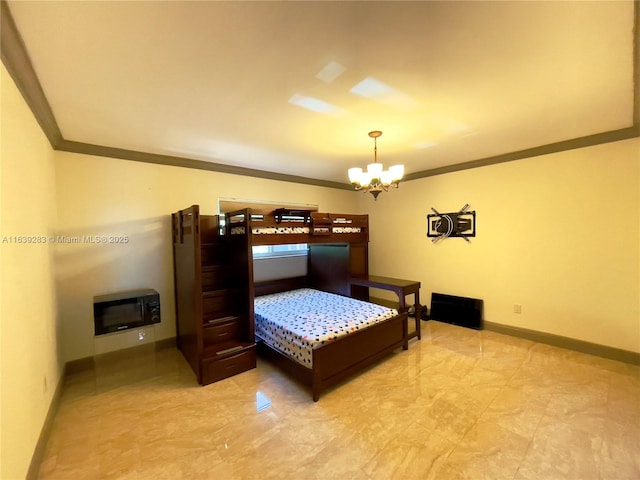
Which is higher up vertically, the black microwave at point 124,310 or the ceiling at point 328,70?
the ceiling at point 328,70

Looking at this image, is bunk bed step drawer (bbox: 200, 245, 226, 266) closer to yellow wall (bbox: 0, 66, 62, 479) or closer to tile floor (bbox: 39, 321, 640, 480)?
tile floor (bbox: 39, 321, 640, 480)

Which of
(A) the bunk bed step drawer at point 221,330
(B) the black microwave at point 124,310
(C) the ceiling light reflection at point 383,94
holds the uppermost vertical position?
(C) the ceiling light reflection at point 383,94

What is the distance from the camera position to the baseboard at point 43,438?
160 cm

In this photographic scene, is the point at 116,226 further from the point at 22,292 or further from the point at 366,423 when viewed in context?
the point at 366,423

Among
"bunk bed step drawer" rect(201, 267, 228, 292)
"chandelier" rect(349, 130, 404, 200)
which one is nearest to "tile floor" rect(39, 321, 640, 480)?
"bunk bed step drawer" rect(201, 267, 228, 292)

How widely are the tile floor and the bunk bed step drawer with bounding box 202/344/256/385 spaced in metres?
0.10

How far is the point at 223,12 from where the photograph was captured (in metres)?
1.26

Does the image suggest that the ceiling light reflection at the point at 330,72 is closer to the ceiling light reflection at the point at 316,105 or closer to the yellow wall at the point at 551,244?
the ceiling light reflection at the point at 316,105

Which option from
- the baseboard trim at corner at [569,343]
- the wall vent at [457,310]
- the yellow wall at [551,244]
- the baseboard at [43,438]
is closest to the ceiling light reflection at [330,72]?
the baseboard at [43,438]

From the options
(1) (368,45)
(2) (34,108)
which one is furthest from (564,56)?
(2) (34,108)

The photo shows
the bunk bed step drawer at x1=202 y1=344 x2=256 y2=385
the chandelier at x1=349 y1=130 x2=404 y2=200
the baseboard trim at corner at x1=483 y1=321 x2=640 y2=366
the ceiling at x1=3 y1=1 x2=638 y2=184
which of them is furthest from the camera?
→ the baseboard trim at corner at x1=483 y1=321 x2=640 y2=366

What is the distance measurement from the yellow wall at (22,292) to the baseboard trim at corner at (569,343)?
489cm

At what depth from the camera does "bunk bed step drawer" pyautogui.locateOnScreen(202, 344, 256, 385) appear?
2.65 m

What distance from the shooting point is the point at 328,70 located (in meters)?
1.72
